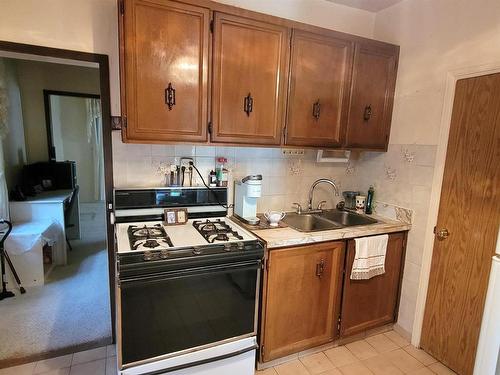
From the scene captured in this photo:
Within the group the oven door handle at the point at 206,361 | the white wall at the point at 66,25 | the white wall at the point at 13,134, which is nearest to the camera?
the oven door handle at the point at 206,361

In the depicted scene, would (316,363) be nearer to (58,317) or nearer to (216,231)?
(216,231)

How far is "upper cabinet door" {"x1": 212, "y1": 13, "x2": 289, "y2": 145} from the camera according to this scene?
1.71 meters

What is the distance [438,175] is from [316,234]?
3.08 feet

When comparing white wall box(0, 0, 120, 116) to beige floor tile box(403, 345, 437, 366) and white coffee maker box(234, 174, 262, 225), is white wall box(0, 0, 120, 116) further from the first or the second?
beige floor tile box(403, 345, 437, 366)

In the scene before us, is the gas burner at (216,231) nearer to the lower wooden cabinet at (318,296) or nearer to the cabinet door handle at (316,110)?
the lower wooden cabinet at (318,296)

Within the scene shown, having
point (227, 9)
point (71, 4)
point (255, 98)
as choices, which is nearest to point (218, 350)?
point (255, 98)

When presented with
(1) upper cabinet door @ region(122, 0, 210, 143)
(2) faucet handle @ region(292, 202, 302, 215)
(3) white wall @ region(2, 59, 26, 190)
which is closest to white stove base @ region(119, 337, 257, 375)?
(2) faucet handle @ region(292, 202, 302, 215)

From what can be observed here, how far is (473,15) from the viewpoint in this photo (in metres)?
1.79

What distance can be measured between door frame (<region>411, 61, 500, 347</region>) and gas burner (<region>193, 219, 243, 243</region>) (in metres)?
1.37

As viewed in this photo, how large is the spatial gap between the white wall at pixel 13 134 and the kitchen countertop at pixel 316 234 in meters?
2.93

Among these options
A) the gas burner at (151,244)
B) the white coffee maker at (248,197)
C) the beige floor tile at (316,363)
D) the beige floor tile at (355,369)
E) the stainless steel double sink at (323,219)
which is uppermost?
the white coffee maker at (248,197)

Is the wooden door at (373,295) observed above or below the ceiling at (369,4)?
below

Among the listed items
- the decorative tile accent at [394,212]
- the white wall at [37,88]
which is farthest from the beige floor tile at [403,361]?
the white wall at [37,88]

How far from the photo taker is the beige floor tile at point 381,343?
2140mm
